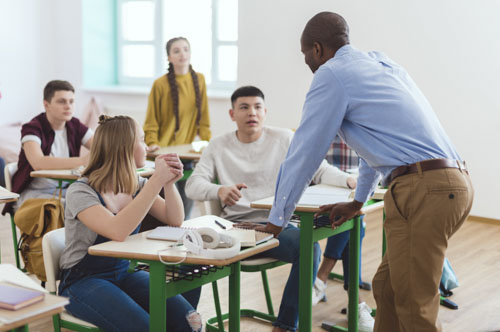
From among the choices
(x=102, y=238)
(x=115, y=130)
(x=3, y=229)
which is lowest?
(x=3, y=229)

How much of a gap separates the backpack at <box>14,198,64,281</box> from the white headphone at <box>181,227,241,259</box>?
121 centimetres

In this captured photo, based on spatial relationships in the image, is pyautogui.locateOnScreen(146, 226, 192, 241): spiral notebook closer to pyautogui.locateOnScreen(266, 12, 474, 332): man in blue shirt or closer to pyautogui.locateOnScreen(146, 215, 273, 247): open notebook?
pyautogui.locateOnScreen(146, 215, 273, 247): open notebook

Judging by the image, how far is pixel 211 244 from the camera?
2.04 meters

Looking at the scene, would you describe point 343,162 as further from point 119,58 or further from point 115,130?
point 119,58

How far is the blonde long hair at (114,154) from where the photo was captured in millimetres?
2369

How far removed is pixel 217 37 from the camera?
7.39 meters

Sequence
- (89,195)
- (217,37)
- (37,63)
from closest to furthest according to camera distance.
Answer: (89,195) → (217,37) → (37,63)

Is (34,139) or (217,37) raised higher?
(217,37)

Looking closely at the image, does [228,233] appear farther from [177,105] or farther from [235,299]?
[177,105]

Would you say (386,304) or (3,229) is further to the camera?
(3,229)

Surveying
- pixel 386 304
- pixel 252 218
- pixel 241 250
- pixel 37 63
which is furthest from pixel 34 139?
pixel 37 63

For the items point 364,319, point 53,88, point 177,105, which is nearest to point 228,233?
point 364,319

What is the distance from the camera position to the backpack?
9.84ft

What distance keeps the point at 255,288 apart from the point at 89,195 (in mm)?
1801
